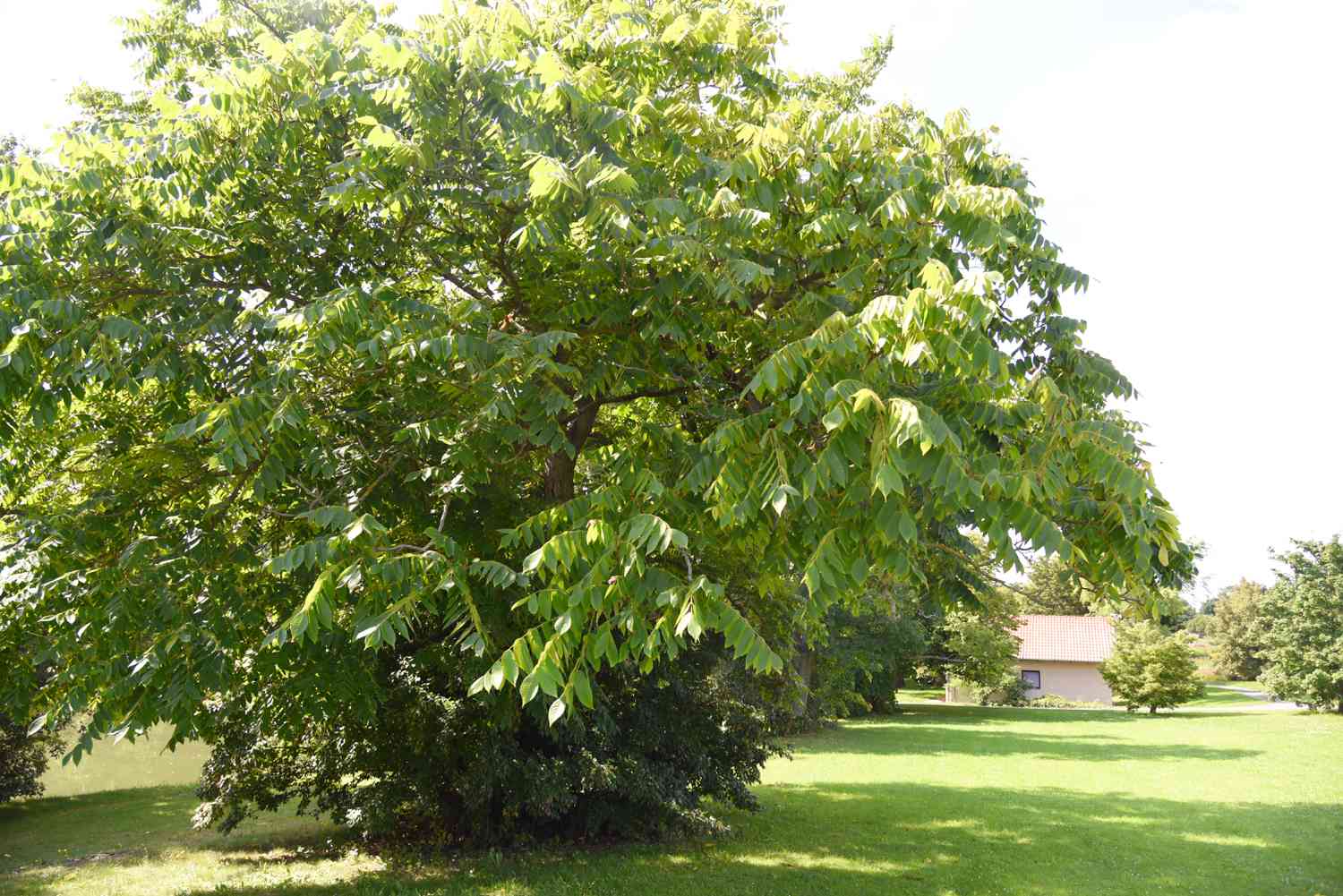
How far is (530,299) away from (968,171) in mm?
3764

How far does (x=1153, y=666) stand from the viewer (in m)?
39.9

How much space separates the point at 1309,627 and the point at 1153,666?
242 inches

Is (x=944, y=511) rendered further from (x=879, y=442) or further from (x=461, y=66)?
(x=461, y=66)

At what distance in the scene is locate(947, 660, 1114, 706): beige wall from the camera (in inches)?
2205

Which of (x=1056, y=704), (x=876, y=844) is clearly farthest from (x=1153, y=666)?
(x=876, y=844)

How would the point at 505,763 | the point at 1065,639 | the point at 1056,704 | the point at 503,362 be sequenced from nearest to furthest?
1. the point at 503,362
2. the point at 505,763
3. the point at 1056,704
4. the point at 1065,639

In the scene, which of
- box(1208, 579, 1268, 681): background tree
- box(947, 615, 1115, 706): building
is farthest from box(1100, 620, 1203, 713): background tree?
box(1208, 579, 1268, 681): background tree

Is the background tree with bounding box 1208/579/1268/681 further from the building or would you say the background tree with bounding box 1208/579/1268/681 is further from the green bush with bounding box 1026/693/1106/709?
the green bush with bounding box 1026/693/1106/709

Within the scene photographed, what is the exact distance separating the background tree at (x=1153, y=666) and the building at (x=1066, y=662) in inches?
547

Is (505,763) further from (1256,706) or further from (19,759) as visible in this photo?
(1256,706)

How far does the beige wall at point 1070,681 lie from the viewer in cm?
5600

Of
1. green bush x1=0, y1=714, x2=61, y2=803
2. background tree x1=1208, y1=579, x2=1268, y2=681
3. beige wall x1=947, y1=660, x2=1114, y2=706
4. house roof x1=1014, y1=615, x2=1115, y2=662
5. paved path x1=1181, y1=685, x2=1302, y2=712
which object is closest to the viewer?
green bush x1=0, y1=714, x2=61, y2=803

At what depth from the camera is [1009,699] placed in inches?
1961

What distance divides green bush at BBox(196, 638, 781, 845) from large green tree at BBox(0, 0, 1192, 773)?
10.6 feet
